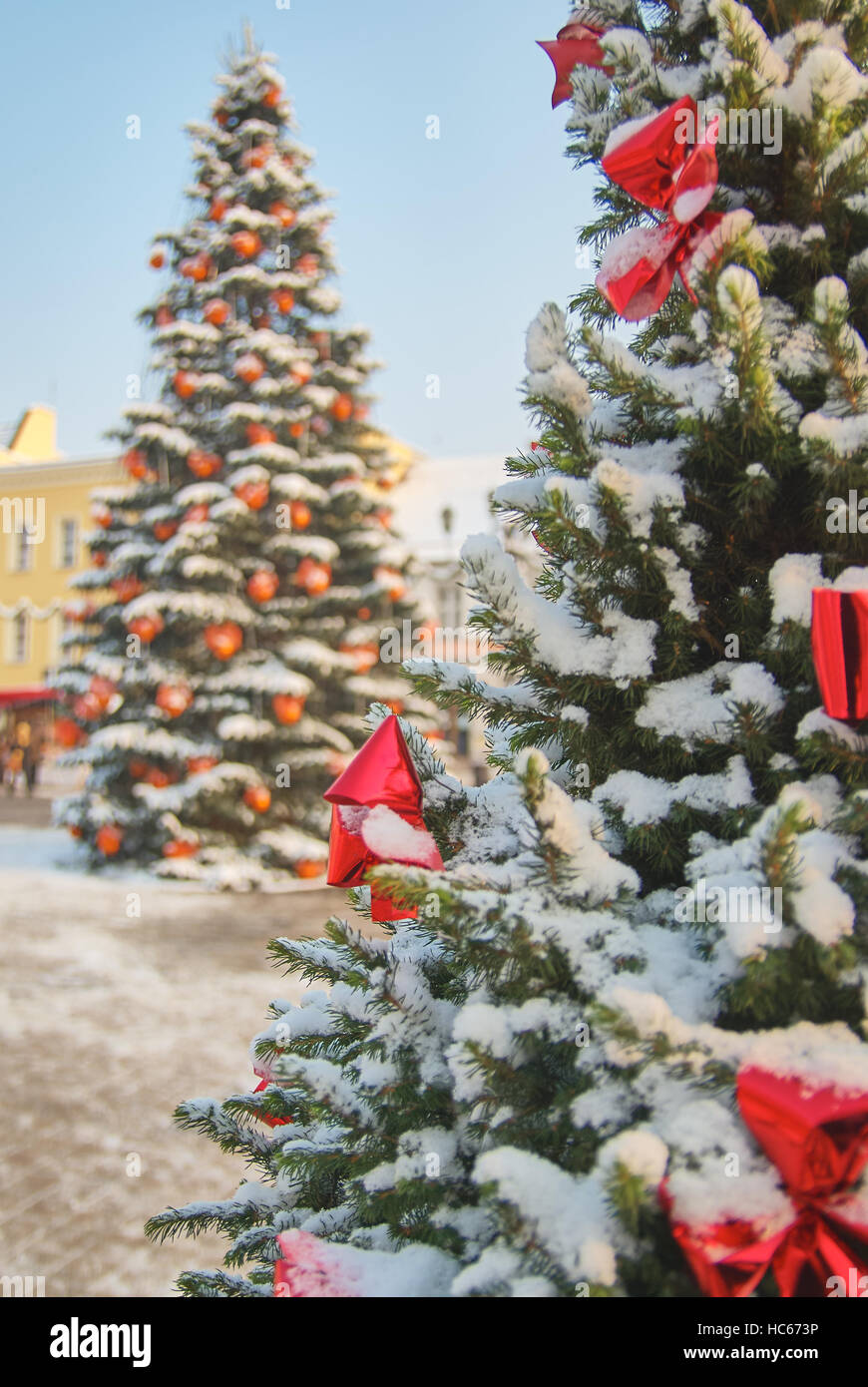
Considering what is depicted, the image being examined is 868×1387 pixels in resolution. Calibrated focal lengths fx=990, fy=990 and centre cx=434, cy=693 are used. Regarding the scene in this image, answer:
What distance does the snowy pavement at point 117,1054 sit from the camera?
4352mm

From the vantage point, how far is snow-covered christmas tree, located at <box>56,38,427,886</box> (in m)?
12.1

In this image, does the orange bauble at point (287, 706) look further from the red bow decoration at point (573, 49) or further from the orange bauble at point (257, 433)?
the red bow decoration at point (573, 49)

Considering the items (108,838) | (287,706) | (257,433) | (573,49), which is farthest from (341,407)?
(573,49)

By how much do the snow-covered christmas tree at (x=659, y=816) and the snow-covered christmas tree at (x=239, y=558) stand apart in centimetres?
1055

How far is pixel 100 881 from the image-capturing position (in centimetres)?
1204

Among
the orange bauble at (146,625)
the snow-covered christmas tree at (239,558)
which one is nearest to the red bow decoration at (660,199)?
the snow-covered christmas tree at (239,558)

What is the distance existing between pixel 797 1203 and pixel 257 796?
11209 mm

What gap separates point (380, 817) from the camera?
130 cm

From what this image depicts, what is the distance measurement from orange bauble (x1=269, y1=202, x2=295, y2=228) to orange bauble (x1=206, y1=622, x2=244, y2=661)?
5673 mm

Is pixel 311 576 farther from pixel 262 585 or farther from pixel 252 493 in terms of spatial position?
pixel 252 493

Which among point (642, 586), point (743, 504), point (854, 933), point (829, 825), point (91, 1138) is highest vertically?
point (743, 504)

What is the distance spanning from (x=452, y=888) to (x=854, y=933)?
449 mm
